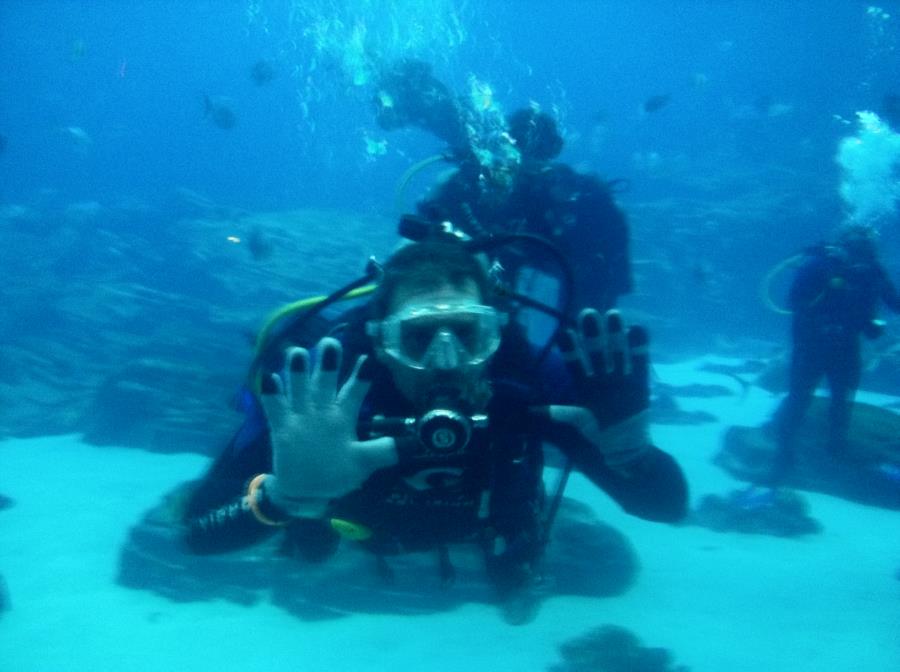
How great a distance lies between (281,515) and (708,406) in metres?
11.7

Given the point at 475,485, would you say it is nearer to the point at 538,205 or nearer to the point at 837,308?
the point at 538,205

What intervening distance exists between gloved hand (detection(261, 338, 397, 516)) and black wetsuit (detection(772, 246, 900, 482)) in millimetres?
7461

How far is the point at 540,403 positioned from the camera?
298 centimetres

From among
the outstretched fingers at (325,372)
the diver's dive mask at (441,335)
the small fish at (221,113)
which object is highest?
the small fish at (221,113)

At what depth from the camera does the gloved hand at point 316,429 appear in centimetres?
210

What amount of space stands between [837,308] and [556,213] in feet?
12.9

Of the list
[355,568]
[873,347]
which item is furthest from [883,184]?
[355,568]

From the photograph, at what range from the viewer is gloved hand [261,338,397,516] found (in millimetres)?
2098

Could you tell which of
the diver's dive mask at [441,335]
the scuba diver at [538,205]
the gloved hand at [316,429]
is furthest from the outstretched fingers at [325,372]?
the scuba diver at [538,205]

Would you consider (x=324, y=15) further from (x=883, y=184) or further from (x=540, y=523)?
(x=540, y=523)

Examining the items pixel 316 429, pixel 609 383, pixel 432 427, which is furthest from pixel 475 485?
pixel 316 429

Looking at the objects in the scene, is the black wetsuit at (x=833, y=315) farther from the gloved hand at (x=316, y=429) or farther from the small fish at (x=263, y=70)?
the small fish at (x=263, y=70)

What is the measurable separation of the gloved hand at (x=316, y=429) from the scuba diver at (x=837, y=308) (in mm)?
7474

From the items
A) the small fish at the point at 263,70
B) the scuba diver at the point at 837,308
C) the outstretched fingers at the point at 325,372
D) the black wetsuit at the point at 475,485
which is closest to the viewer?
the outstretched fingers at the point at 325,372
